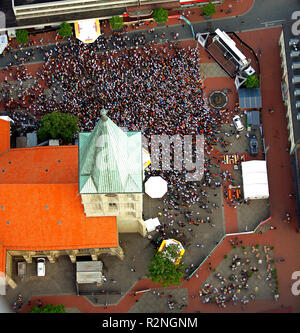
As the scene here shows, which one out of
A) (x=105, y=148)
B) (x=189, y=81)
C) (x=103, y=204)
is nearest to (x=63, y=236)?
(x=103, y=204)

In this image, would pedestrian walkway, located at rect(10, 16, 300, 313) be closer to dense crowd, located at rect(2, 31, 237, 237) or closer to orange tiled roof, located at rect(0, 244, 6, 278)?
dense crowd, located at rect(2, 31, 237, 237)

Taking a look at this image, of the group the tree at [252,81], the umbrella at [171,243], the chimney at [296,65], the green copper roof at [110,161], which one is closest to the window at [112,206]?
the green copper roof at [110,161]

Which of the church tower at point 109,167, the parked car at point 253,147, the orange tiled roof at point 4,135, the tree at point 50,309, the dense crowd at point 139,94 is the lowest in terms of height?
the tree at point 50,309

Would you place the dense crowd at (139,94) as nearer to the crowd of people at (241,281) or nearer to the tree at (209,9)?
the tree at (209,9)

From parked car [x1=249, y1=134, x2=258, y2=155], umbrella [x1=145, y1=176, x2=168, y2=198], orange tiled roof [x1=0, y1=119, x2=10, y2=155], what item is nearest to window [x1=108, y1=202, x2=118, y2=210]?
umbrella [x1=145, y1=176, x2=168, y2=198]

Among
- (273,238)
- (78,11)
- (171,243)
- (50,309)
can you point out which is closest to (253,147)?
(273,238)
